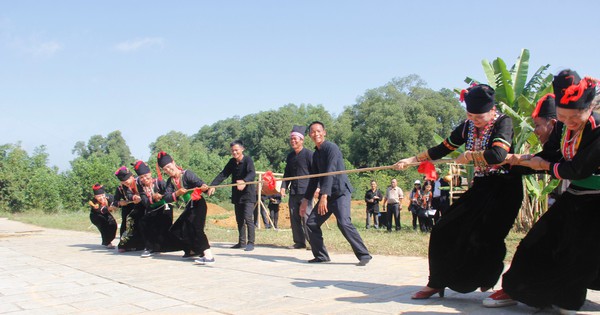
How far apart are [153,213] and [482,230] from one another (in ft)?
19.3

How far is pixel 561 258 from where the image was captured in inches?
143

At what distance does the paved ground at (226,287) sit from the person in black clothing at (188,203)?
335 millimetres

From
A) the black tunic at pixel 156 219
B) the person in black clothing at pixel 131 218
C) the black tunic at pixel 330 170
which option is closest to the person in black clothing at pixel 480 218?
the black tunic at pixel 330 170

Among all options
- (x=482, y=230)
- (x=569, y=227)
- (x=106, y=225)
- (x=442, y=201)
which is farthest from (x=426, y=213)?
(x=569, y=227)

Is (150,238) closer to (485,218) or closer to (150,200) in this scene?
(150,200)

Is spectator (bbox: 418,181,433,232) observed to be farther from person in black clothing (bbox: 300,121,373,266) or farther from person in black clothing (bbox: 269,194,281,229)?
person in black clothing (bbox: 300,121,373,266)

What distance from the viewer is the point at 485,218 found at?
13.7 ft

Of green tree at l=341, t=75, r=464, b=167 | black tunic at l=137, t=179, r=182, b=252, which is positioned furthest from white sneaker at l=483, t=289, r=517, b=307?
green tree at l=341, t=75, r=464, b=167

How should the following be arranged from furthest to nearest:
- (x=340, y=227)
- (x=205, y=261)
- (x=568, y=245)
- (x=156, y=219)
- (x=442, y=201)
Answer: (x=442, y=201), (x=156, y=219), (x=205, y=261), (x=340, y=227), (x=568, y=245)

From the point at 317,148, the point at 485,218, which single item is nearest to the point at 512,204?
the point at 485,218

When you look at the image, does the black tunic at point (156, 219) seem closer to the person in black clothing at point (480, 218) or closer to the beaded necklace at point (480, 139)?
the person in black clothing at point (480, 218)

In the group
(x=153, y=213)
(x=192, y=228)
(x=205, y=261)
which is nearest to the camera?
(x=205, y=261)

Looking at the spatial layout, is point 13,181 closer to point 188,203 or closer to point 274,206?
point 274,206

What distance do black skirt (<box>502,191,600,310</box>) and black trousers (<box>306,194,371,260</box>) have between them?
2.80 metres
